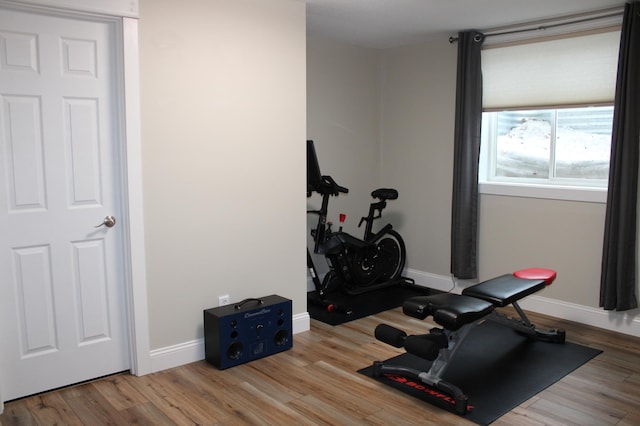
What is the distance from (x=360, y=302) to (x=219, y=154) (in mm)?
1944

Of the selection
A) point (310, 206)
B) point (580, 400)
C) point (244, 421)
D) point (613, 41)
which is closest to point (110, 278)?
point (244, 421)

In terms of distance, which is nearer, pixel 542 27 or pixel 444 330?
pixel 444 330

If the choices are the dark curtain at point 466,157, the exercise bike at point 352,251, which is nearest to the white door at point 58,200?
the exercise bike at point 352,251

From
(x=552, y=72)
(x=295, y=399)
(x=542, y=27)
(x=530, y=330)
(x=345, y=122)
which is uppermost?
(x=542, y=27)

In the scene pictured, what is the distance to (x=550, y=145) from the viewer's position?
4.37 metres

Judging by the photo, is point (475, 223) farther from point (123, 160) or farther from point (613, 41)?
→ point (123, 160)

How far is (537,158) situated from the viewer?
4480 mm

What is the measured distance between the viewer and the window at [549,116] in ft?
13.0

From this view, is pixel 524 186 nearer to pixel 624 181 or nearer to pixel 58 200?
pixel 624 181

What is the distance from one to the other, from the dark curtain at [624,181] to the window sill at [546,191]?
197 millimetres

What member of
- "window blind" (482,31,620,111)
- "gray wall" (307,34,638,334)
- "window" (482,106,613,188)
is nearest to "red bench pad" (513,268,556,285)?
"gray wall" (307,34,638,334)

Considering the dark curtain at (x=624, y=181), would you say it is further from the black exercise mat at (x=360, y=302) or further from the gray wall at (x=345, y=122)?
the gray wall at (x=345, y=122)

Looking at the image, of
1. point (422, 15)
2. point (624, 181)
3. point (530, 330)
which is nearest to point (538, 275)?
point (530, 330)

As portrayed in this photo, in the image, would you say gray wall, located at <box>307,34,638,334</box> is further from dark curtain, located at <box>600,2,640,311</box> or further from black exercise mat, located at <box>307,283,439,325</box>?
black exercise mat, located at <box>307,283,439,325</box>
